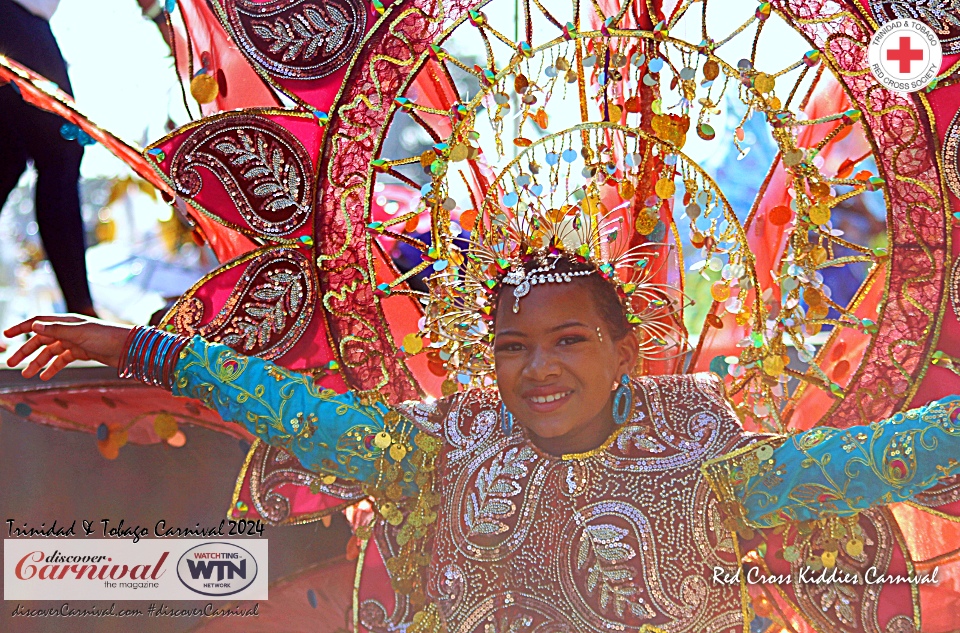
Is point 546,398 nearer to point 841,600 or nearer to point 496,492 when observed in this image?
point 496,492

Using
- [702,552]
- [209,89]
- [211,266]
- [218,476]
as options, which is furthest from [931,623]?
[209,89]

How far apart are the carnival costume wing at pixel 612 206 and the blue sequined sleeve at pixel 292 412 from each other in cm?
15

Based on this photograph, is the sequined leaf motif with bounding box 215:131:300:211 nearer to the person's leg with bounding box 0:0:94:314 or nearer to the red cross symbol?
the person's leg with bounding box 0:0:94:314

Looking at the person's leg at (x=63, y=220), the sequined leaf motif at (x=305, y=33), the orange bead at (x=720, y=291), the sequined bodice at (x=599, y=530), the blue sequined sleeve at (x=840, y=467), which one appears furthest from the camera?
the person's leg at (x=63, y=220)

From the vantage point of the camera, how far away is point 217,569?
2.07m

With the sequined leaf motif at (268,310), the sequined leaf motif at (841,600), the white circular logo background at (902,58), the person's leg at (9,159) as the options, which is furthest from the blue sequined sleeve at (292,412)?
the white circular logo background at (902,58)

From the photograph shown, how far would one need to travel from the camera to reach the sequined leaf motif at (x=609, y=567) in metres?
1.73

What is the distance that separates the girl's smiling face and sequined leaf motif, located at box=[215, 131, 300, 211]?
0.60m

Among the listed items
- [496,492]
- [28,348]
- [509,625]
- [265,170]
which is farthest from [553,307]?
[28,348]

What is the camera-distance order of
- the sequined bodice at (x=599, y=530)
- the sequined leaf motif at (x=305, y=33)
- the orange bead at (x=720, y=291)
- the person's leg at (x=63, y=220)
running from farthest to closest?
the person's leg at (x=63, y=220) → the sequined leaf motif at (x=305, y=33) → the orange bead at (x=720, y=291) → the sequined bodice at (x=599, y=530)

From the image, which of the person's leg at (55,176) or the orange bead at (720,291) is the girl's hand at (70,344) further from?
the orange bead at (720,291)

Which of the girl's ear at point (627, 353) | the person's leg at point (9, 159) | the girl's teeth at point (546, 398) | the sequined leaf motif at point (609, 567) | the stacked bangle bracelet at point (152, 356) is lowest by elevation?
the sequined leaf motif at point (609, 567)

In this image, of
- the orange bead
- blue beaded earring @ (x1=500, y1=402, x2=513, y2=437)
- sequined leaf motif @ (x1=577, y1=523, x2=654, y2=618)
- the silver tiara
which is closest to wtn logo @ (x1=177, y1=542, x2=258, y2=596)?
blue beaded earring @ (x1=500, y1=402, x2=513, y2=437)

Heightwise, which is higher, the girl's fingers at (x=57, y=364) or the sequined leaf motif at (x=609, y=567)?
the girl's fingers at (x=57, y=364)
